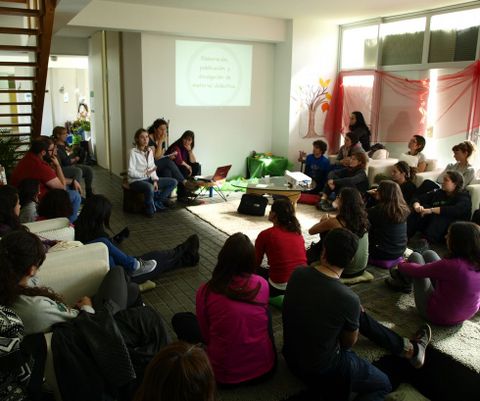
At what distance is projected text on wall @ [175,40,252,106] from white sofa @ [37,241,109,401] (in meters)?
4.88

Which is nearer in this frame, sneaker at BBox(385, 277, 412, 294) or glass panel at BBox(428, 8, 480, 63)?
sneaker at BBox(385, 277, 412, 294)

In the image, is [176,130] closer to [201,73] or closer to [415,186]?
[201,73]

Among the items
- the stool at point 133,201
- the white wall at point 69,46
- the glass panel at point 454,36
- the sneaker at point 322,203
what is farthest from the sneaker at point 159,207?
the white wall at point 69,46

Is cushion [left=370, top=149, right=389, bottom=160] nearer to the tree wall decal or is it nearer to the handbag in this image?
the tree wall decal

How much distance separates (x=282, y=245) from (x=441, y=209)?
241 centimetres

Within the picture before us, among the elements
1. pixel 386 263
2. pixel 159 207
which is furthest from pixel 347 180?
pixel 159 207

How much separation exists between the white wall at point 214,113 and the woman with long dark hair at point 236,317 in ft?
17.3

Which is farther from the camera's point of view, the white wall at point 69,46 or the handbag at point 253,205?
the white wall at point 69,46

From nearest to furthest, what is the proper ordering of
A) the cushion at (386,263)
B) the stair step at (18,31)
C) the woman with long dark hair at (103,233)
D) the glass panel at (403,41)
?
the woman with long dark hair at (103,233)
the cushion at (386,263)
the stair step at (18,31)
the glass panel at (403,41)

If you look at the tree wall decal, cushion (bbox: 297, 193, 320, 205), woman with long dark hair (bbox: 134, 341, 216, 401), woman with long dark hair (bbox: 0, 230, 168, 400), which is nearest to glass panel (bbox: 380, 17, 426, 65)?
the tree wall decal

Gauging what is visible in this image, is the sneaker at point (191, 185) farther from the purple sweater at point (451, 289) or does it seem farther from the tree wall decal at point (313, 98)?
the purple sweater at point (451, 289)

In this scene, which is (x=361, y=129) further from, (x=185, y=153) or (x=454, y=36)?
(x=185, y=153)

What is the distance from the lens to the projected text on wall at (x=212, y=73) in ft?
23.9

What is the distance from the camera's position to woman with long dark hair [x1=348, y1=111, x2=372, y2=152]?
7.09 metres
